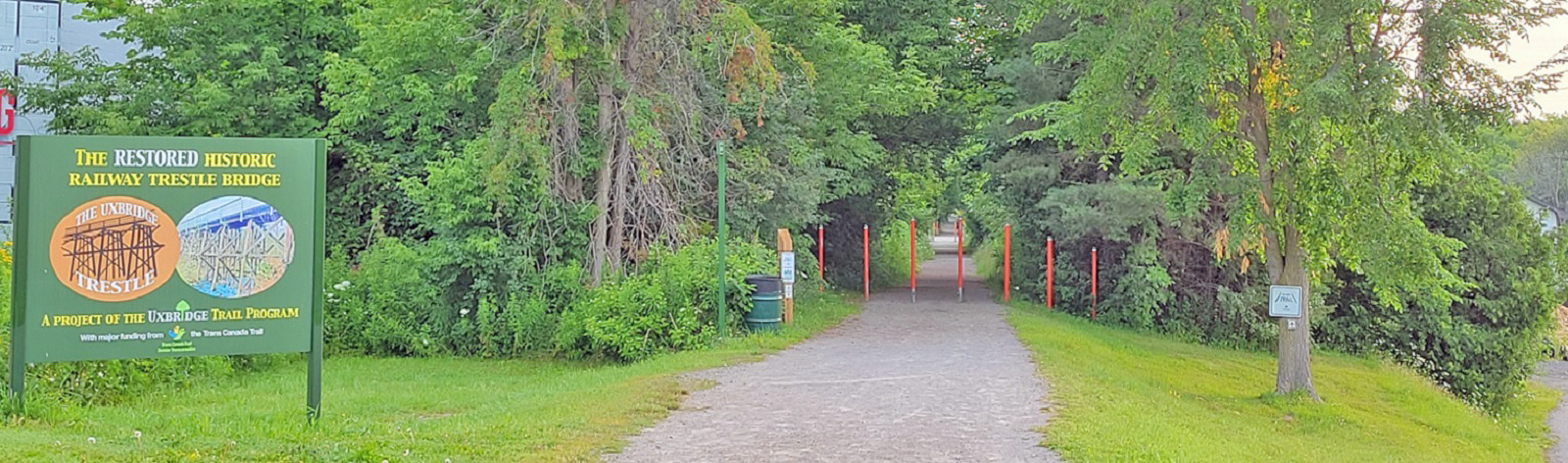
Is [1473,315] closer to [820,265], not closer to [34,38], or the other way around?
[820,265]

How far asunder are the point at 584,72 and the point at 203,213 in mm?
9605

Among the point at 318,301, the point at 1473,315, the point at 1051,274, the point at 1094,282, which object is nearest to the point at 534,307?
the point at 318,301

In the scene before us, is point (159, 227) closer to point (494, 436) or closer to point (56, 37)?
point (494, 436)

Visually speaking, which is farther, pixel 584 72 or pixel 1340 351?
pixel 1340 351

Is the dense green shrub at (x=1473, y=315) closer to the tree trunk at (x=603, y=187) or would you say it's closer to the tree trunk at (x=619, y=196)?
the tree trunk at (x=619, y=196)

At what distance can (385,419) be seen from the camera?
10141 mm

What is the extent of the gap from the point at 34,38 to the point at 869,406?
22210mm

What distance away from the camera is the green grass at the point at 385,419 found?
25.8 feet

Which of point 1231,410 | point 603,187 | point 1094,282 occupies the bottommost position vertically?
point 1231,410

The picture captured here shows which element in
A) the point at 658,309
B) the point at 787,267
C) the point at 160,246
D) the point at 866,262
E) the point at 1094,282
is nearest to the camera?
the point at 160,246

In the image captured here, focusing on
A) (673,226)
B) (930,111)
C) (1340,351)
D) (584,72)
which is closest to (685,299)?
(673,226)

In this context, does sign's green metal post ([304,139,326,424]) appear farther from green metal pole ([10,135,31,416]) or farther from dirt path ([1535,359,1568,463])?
dirt path ([1535,359,1568,463])

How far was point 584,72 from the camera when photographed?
59.7ft

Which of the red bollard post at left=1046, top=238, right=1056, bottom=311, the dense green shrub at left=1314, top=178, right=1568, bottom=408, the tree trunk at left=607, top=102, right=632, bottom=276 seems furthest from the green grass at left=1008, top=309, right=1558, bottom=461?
the tree trunk at left=607, top=102, right=632, bottom=276
